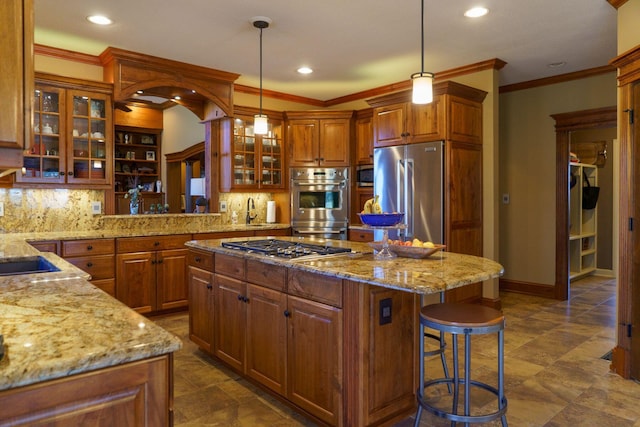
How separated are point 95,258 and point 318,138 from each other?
3079mm

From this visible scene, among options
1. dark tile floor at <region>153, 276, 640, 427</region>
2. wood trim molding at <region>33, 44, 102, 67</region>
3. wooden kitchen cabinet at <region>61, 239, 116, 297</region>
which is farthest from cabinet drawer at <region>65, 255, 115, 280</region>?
wood trim molding at <region>33, 44, 102, 67</region>

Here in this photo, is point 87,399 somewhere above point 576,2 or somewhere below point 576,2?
below

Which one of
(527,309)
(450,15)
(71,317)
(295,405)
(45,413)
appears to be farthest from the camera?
(527,309)

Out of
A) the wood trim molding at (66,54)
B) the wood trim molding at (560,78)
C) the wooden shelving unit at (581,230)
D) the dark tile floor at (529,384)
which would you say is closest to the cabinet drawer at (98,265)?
the dark tile floor at (529,384)

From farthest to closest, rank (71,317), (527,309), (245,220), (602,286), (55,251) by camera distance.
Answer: (602,286) → (245,220) → (527,309) → (55,251) → (71,317)

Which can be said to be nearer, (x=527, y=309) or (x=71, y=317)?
(x=71, y=317)

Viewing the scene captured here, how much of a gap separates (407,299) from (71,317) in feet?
5.24

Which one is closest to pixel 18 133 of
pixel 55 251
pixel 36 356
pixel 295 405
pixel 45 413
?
pixel 36 356

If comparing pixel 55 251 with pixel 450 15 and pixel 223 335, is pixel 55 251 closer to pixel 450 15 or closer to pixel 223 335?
pixel 223 335

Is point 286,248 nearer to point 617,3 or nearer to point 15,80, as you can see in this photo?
point 15,80

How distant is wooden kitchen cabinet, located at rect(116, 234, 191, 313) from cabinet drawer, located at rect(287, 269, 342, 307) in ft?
7.00

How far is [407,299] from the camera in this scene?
232 centimetres

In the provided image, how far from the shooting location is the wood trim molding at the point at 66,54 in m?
4.23

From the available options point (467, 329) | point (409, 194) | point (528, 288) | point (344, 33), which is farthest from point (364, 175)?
point (467, 329)
